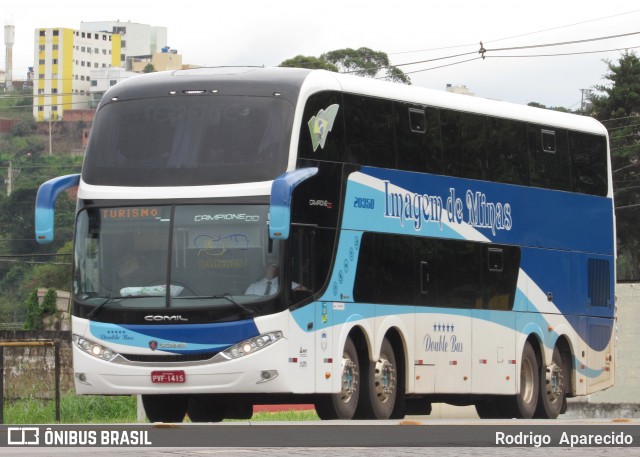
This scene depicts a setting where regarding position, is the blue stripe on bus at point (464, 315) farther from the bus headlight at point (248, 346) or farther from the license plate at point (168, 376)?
the license plate at point (168, 376)

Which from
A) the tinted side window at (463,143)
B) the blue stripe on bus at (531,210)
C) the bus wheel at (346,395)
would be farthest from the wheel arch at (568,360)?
the bus wheel at (346,395)

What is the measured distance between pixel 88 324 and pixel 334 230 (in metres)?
3.03

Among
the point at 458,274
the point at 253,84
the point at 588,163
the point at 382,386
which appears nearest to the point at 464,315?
the point at 458,274

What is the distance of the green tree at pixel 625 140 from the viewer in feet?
229

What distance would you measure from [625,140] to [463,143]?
48847mm

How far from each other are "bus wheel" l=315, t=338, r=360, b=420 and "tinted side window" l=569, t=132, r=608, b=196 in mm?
6606

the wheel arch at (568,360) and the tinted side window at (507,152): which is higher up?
the tinted side window at (507,152)

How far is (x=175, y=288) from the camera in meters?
19.9

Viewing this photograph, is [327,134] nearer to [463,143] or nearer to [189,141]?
[189,141]

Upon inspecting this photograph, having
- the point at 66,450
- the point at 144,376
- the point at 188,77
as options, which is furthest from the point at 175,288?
the point at 66,450

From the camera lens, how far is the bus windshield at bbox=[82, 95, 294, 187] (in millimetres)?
20109

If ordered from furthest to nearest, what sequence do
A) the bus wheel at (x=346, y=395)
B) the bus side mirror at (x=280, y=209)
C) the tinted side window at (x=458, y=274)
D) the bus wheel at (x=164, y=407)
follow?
the tinted side window at (x=458, y=274) → the bus wheel at (x=164, y=407) → the bus wheel at (x=346, y=395) → the bus side mirror at (x=280, y=209)

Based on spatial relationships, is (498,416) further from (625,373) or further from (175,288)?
(625,373)

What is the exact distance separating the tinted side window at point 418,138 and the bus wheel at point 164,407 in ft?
13.1
